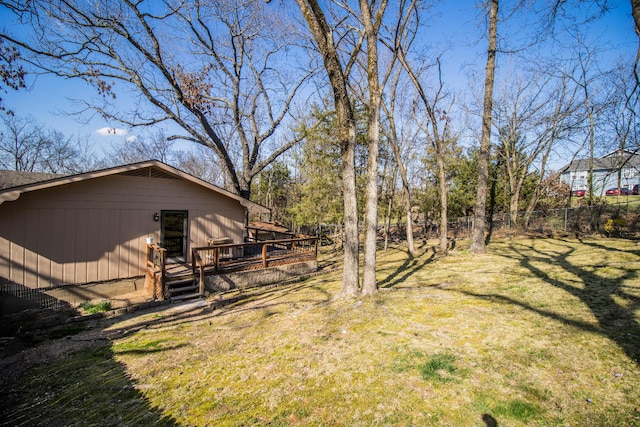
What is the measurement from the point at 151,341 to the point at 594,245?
14.4 metres

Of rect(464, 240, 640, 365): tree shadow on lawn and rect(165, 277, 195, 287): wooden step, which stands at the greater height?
rect(464, 240, 640, 365): tree shadow on lawn

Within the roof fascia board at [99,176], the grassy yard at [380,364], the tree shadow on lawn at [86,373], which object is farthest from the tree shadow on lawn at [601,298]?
the roof fascia board at [99,176]

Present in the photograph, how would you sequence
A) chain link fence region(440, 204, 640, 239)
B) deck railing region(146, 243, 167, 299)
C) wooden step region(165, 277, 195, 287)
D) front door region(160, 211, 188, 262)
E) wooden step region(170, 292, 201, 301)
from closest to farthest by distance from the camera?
1. deck railing region(146, 243, 167, 299)
2. wooden step region(170, 292, 201, 301)
3. wooden step region(165, 277, 195, 287)
4. front door region(160, 211, 188, 262)
5. chain link fence region(440, 204, 640, 239)

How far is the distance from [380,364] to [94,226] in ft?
30.5

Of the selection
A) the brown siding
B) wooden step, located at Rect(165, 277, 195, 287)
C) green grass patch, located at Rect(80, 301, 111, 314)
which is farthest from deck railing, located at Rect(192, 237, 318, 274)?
green grass patch, located at Rect(80, 301, 111, 314)

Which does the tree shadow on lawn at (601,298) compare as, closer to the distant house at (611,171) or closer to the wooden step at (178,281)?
the distant house at (611,171)

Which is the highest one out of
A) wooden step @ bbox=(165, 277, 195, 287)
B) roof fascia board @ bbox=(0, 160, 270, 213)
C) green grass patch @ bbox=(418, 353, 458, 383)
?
roof fascia board @ bbox=(0, 160, 270, 213)

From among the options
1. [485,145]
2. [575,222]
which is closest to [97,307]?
[485,145]

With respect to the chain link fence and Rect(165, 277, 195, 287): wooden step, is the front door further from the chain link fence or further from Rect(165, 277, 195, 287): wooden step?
the chain link fence

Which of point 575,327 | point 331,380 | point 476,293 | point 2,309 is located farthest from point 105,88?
point 575,327

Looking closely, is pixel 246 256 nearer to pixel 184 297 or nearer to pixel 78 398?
pixel 184 297

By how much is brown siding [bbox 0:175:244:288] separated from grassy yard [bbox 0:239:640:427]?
2.60 m

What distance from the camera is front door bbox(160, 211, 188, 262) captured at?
1067 cm

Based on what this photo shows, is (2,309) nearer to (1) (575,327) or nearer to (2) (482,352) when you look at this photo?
(2) (482,352)
